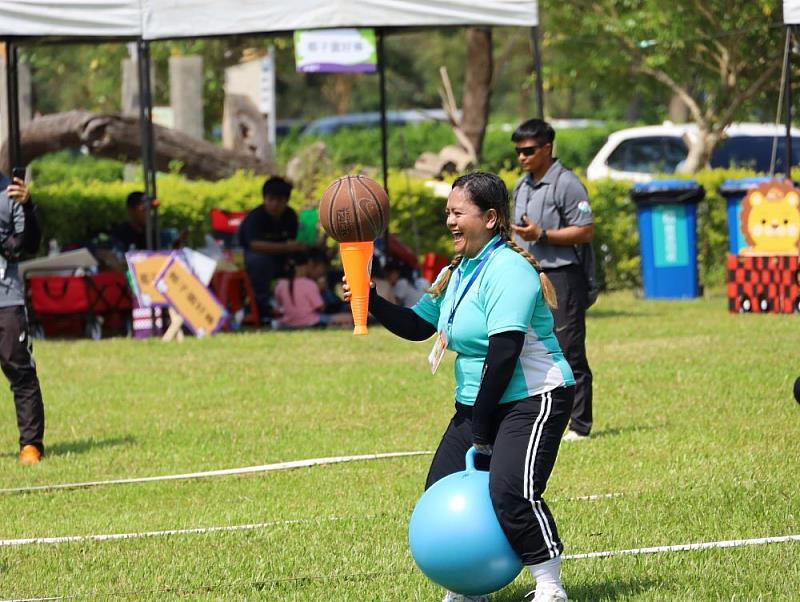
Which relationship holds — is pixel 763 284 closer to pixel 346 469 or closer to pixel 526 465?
pixel 346 469

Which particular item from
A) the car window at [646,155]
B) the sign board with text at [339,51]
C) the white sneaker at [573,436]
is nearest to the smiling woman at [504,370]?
the white sneaker at [573,436]

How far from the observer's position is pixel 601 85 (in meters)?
→ 29.3

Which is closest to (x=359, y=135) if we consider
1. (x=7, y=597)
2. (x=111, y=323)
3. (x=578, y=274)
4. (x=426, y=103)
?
(x=426, y=103)

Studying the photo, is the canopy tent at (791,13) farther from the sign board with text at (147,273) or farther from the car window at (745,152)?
the car window at (745,152)

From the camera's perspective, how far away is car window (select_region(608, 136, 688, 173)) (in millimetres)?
27400

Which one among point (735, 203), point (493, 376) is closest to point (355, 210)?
point (493, 376)

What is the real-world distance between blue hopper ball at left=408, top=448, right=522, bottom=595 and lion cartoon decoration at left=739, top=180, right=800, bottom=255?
12.4 metres

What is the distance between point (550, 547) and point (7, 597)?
235 cm

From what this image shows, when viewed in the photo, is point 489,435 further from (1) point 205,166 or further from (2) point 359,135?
(2) point 359,135

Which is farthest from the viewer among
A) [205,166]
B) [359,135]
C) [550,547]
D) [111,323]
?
[359,135]

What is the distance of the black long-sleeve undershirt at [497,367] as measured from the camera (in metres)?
5.48

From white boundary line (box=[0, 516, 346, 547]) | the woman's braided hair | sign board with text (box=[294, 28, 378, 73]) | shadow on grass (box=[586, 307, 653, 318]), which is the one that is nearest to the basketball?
the woman's braided hair

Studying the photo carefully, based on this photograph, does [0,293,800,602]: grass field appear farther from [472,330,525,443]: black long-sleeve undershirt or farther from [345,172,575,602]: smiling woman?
[472,330,525,443]: black long-sleeve undershirt

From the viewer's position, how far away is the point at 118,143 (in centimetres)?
2103
